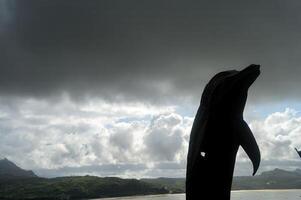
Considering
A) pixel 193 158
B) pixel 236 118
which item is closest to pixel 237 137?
pixel 236 118

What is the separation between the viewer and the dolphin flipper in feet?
35.0

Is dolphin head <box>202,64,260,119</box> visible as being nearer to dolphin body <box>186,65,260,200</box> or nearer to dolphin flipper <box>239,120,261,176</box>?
dolphin body <box>186,65,260,200</box>

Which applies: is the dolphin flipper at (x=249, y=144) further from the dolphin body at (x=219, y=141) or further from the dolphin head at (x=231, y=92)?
the dolphin head at (x=231, y=92)

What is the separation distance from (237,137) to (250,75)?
57.9 inches

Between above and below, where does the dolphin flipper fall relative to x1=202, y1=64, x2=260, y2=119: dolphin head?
below

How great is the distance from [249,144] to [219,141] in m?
0.69

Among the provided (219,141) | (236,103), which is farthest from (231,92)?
(219,141)

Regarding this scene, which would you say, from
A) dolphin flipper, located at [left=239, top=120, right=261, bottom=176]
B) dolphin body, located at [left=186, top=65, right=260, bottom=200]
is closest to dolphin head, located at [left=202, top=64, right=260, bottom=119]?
dolphin body, located at [left=186, top=65, right=260, bottom=200]

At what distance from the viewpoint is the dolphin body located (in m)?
10.7

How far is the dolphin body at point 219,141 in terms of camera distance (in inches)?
422

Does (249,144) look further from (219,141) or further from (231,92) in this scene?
(231,92)

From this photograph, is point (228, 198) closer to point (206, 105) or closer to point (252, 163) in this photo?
point (252, 163)

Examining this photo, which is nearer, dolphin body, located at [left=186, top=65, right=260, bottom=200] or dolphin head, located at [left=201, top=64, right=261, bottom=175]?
dolphin head, located at [left=201, top=64, right=261, bottom=175]

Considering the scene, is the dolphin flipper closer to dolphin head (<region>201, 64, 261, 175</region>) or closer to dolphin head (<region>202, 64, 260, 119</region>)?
dolphin head (<region>201, 64, 261, 175</region>)
